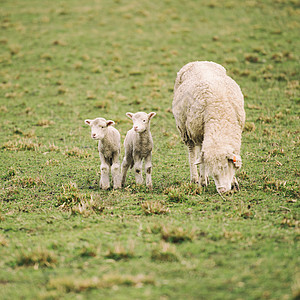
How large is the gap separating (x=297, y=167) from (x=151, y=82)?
11.0 metres

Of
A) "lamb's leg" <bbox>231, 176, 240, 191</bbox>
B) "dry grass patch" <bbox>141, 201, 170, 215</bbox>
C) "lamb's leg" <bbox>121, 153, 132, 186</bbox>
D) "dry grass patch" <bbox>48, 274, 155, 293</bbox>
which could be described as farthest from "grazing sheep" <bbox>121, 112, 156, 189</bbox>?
"dry grass patch" <bbox>48, 274, 155, 293</bbox>

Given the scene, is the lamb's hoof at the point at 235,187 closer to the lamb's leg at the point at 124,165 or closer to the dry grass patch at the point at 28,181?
the lamb's leg at the point at 124,165

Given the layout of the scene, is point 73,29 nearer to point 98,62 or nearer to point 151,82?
point 98,62

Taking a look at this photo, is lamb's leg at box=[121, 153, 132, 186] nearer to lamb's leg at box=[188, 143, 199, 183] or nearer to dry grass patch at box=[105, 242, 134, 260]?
lamb's leg at box=[188, 143, 199, 183]

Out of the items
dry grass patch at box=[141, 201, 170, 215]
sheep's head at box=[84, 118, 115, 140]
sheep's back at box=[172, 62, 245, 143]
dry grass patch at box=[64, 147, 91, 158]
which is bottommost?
dry grass patch at box=[64, 147, 91, 158]

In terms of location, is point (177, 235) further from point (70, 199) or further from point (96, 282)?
point (70, 199)

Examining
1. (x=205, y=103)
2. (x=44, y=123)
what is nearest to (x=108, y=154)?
(x=205, y=103)

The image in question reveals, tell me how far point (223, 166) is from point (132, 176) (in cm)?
347

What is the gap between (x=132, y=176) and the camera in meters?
9.28

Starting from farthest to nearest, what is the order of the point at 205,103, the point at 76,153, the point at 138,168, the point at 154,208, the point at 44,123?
the point at 44,123 < the point at 76,153 < the point at 138,168 < the point at 205,103 < the point at 154,208

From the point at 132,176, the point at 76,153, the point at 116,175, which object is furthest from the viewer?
the point at 76,153

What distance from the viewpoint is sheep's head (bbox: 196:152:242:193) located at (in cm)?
634

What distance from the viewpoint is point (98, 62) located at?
2142cm

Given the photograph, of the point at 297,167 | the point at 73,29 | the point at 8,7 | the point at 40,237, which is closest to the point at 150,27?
the point at 73,29
